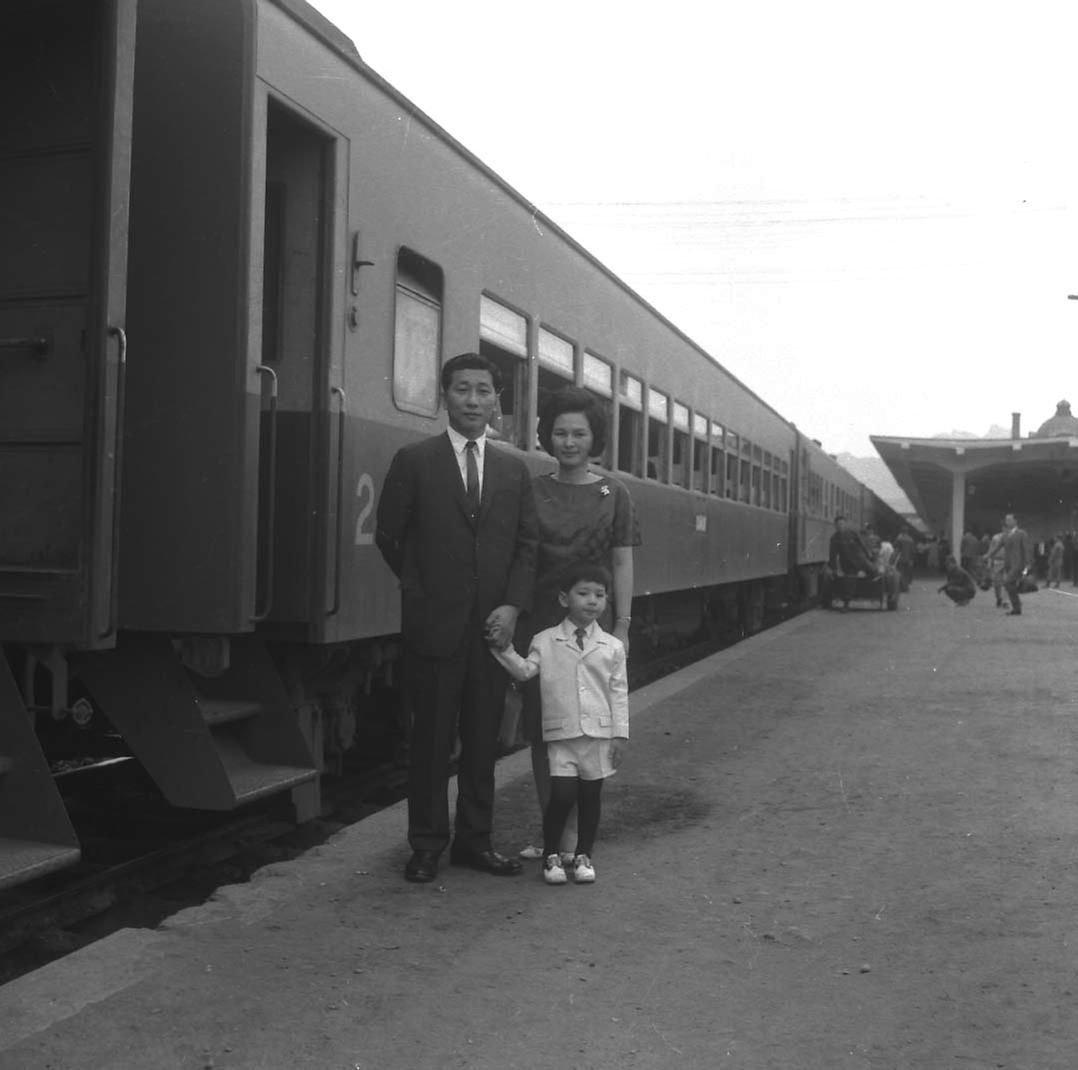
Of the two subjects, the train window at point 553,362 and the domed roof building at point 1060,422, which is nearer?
the train window at point 553,362

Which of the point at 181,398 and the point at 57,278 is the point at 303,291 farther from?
the point at 57,278

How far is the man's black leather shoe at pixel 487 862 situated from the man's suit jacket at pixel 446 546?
28.6 inches

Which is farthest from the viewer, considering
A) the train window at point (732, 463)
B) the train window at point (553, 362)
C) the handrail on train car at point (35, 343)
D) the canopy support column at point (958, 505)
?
the canopy support column at point (958, 505)

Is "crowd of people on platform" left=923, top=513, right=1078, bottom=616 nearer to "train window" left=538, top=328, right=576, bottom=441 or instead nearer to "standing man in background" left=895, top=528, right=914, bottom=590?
"standing man in background" left=895, top=528, right=914, bottom=590

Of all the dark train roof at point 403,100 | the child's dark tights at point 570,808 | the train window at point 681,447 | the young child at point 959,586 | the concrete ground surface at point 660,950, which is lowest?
the concrete ground surface at point 660,950

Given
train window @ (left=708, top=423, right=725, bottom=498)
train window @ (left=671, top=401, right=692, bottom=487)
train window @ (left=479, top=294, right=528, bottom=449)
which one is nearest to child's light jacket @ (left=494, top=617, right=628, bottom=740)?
train window @ (left=479, top=294, right=528, bottom=449)

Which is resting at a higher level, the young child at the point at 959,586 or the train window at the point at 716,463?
the train window at the point at 716,463

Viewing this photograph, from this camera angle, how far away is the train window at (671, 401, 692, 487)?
1331 cm

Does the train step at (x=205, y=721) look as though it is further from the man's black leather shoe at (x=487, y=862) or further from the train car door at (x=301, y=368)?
the man's black leather shoe at (x=487, y=862)

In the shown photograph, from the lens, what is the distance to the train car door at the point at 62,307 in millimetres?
4238

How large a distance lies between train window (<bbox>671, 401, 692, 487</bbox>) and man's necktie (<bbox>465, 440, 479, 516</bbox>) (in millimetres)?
8110

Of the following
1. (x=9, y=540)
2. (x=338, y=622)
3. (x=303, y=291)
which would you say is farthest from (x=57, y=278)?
(x=338, y=622)

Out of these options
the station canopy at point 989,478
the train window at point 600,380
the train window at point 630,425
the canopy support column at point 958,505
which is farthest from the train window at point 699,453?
the canopy support column at point 958,505

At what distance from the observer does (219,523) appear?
16.9 ft
